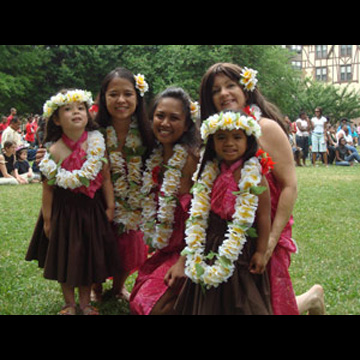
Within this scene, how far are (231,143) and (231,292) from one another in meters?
0.96

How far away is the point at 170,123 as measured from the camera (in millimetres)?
3939

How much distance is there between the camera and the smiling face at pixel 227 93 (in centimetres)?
358

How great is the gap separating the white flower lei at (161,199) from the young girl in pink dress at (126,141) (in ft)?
0.42

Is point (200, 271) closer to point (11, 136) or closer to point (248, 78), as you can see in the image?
point (248, 78)

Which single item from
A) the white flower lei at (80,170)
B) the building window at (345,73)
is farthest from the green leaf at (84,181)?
the building window at (345,73)

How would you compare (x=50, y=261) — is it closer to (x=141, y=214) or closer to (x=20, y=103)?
(x=141, y=214)

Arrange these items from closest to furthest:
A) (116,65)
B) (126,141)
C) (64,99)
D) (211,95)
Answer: (211,95)
(64,99)
(126,141)
(116,65)

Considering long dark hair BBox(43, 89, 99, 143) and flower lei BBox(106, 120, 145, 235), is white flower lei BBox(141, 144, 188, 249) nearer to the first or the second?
flower lei BBox(106, 120, 145, 235)

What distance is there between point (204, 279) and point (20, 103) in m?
30.3

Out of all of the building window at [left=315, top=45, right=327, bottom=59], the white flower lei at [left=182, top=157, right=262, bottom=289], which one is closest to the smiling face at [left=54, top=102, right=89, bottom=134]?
the white flower lei at [left=182, top=157, right=262, bottom=289]

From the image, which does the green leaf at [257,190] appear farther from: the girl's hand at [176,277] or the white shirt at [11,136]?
the white shirt at [11,136]

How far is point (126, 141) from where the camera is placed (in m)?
4.27

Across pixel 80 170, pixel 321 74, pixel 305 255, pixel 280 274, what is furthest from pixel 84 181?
pixel 321 74

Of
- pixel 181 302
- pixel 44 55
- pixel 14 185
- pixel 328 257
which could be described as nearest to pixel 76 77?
pixel 44 55
